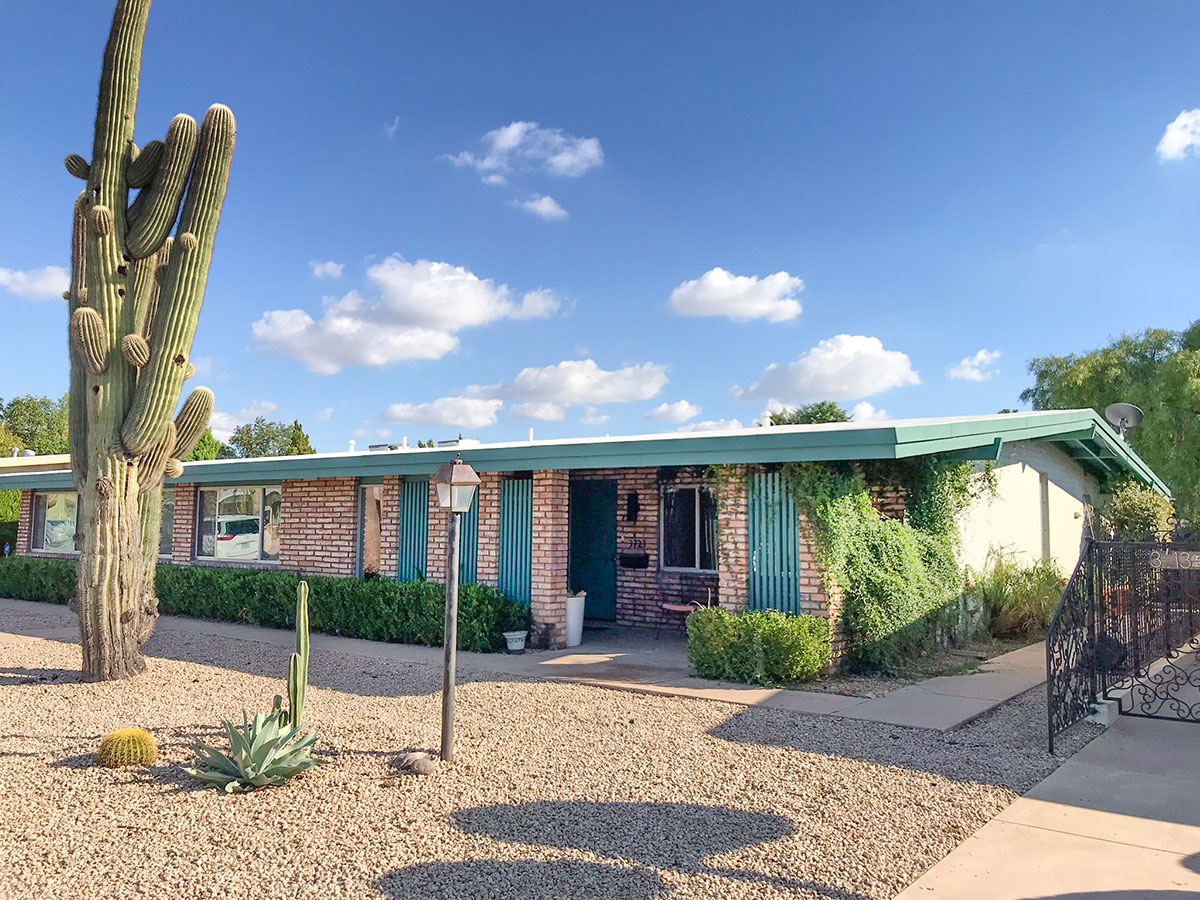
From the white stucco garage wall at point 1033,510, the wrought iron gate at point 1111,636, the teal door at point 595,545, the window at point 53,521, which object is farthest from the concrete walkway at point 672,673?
the window at point 53,521

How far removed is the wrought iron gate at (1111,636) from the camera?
6449mm

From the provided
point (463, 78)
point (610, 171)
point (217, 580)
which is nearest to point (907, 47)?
point (610, 171)

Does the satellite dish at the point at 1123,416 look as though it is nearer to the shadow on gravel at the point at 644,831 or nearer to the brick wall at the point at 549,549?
the brick wall at the point at 549,549

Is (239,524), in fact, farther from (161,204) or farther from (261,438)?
(261,438)

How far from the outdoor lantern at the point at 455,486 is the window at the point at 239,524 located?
8868 millimetres

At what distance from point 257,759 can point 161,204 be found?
240 inches

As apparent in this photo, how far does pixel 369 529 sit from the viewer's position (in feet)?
43.0

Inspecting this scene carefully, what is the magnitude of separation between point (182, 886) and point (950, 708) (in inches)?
237

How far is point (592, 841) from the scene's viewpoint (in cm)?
428

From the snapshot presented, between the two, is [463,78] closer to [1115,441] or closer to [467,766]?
[467,766]

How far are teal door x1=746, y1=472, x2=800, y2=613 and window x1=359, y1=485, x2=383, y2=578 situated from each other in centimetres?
617

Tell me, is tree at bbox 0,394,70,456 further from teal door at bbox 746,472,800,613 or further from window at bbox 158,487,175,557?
teal door at bbox 746,472,800,613

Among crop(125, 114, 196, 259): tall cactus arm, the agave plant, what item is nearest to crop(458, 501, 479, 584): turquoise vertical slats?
crop(125, 114, 196, 259): tall cactus arm

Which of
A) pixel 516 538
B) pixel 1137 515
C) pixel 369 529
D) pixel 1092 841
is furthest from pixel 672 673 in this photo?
pixel 1137 515
